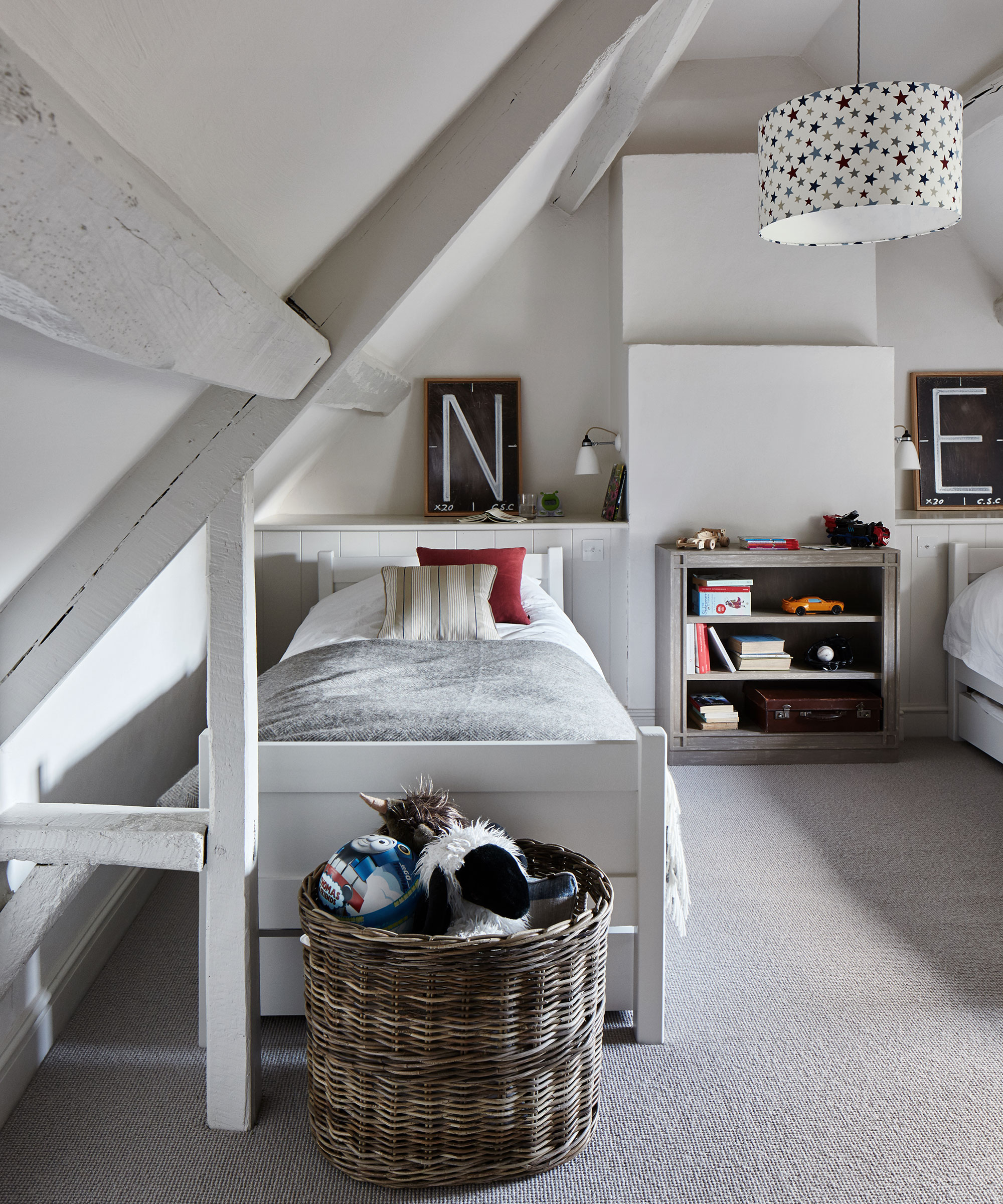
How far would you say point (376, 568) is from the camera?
3793 millimetres

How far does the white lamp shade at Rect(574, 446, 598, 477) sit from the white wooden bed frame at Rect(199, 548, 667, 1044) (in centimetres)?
230

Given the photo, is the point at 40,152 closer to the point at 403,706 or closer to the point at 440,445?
the point at 403,706

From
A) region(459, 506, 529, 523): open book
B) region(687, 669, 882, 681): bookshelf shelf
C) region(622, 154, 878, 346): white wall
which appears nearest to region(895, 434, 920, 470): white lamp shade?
region(622, 154, 878, 346): white wall

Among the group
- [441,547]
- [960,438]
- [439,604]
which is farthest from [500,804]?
[960,438]

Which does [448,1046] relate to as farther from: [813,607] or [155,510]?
[813,607]

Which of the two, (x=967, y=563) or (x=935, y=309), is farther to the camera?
(x=935, y=309)

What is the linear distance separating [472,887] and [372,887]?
0.17 meters

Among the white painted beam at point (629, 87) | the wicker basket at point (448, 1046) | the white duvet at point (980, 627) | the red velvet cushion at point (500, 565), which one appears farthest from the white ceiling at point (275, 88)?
the white duvet at point (980, 627)

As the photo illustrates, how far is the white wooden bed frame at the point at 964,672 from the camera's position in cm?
372

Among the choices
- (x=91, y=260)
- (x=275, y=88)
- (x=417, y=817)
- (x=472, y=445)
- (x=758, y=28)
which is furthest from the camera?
(x=472, y=445)

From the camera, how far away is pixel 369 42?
3.27 feet

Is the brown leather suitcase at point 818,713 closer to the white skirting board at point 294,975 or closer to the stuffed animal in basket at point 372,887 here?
the white skirting board at point 294,975

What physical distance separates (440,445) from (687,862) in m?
2.24

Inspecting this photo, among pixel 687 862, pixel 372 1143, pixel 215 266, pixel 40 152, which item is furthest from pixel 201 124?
pixel 687 862
